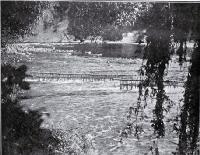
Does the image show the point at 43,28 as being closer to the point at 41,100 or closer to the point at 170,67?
the point at 41,100

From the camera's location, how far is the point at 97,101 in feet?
6.32

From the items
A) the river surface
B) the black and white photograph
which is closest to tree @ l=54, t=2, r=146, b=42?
the black and white photograph

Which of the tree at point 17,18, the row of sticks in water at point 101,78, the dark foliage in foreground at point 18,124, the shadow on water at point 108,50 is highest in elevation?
the tree at point 17,18

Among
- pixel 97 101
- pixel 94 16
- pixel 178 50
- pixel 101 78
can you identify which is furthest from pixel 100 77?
pixel 178 50

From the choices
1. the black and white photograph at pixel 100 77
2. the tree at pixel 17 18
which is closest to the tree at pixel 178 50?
the black and white photograph at pixel 100 77

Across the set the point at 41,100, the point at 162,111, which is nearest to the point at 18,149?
the point at 41,100

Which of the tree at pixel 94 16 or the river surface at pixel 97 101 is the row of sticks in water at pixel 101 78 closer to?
the river surface at pixel 97 101

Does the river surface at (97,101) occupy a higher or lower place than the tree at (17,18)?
lower

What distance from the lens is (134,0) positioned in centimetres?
186

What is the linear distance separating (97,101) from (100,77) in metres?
0.12

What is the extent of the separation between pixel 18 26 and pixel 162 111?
0.78 metres

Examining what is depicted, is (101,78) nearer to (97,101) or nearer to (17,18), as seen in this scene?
(97,101)

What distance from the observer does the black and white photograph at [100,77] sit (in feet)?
6.16

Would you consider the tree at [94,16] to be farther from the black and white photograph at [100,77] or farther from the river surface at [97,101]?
the river surface at [97,101]
